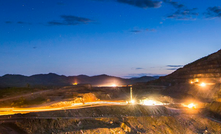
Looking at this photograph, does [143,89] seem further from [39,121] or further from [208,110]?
[39,121]

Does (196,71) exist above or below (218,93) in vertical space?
above

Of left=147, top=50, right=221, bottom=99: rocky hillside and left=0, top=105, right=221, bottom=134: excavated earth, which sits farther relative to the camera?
left=147, top=50, right=221, bottom=99: rocky hillside

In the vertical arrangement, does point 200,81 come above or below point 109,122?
above

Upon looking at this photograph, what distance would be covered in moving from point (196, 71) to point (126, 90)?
2186 cm

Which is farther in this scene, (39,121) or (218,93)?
(218,93)

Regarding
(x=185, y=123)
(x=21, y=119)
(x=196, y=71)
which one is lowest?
(x=185, y=123)

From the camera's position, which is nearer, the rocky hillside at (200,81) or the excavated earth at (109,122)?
the excavated earth at (109,122)

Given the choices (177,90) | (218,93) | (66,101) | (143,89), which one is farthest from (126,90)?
(66,101)

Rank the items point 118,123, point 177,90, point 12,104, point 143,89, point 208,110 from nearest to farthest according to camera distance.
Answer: point 118,123, point 12,104, point 208,110, point 177,90, point 143,89

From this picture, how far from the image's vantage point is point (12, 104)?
29.3 meters

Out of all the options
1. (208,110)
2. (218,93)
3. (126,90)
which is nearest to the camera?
(208,110)

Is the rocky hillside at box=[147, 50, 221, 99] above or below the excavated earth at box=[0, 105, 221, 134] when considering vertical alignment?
above

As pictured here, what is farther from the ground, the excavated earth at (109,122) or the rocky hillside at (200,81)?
the rocky hillside at (200,81)

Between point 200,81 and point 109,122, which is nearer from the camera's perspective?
point 109,122
